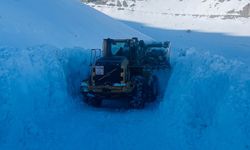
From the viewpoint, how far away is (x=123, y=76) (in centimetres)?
1411

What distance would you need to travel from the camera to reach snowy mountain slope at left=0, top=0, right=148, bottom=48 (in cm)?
1867

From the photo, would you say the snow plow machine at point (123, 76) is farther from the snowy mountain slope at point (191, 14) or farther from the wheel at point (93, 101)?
the snowy mountain slope at point (191, 14)

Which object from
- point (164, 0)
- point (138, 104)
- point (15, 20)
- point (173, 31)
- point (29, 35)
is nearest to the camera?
point (138, 104)

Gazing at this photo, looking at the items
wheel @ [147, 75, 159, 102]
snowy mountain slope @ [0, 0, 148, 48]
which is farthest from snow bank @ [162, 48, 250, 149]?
snowy mountain slope @ [0, 0, 148, 48]

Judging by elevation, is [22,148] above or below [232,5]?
below

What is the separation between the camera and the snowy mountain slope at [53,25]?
18.7 meters

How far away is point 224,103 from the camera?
36.4ft

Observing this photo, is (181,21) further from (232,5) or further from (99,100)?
(99,100)

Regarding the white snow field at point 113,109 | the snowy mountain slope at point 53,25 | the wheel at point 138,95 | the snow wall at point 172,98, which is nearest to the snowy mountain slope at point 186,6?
the snowy mountain slope at point 53,25

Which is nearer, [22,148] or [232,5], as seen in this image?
[22,148]

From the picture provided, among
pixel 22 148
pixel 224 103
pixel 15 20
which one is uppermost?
pixel 15 20

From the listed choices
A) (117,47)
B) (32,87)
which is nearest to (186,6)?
(117,47)

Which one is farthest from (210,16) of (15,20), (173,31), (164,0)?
(15,20)

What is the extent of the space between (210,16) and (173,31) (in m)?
15.7
